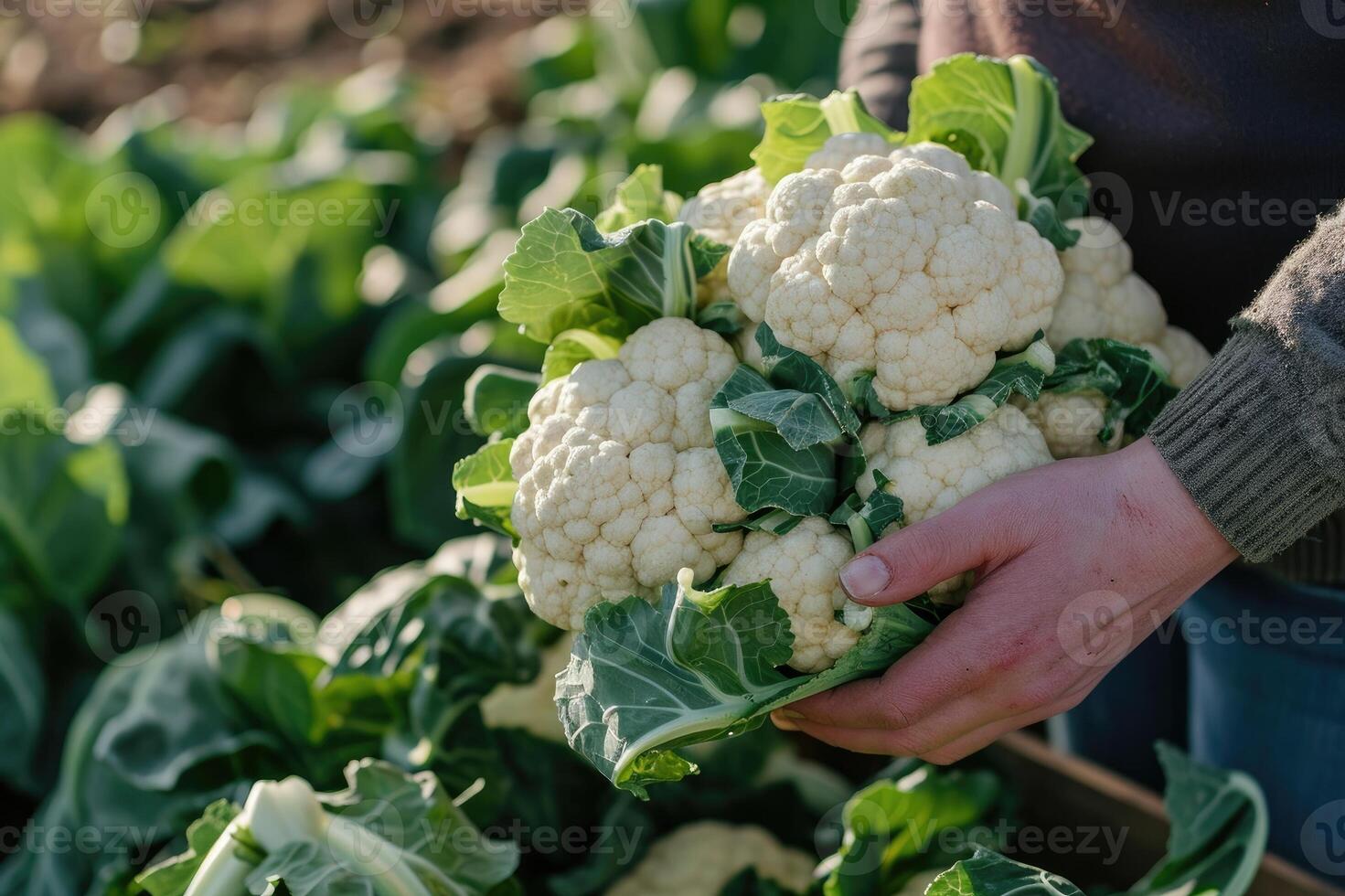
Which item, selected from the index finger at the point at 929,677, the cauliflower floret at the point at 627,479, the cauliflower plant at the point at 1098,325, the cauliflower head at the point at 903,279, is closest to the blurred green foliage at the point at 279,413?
the cauliflower floret at the point at 627,479

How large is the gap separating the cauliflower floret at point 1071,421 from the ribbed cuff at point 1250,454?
0.14 metres

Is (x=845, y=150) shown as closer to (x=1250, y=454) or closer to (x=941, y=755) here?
(x=1250, y=454)

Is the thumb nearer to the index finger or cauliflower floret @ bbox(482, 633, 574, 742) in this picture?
the index finger

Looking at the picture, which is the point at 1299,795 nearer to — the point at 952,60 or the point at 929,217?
the point at 929,217

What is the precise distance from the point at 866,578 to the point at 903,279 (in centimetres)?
39

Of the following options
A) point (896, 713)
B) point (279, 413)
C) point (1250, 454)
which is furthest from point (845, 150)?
point (279, 413)

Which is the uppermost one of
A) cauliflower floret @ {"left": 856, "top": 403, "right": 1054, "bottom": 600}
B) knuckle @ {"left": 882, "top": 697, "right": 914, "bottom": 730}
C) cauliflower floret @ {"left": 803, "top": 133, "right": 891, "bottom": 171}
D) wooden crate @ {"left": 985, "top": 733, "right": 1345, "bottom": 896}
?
cauliflower floret @ {"left": 803, "top": 133, "right": 891, "bottom": 171}

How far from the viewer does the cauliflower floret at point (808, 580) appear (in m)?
1.40

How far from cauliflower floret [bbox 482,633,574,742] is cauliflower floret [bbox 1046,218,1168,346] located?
1000 mm

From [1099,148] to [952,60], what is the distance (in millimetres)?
291

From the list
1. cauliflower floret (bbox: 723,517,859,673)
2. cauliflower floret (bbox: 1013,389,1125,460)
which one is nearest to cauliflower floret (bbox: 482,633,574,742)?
cauliflower floret (bbox: 723,517,859,673)

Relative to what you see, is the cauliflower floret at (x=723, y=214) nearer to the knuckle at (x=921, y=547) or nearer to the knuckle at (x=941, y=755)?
the knuckle at (x=921, y=547)

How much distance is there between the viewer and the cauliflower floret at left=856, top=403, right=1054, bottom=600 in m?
1.42

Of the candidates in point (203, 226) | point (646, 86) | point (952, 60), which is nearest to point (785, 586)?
point (952, 60)
